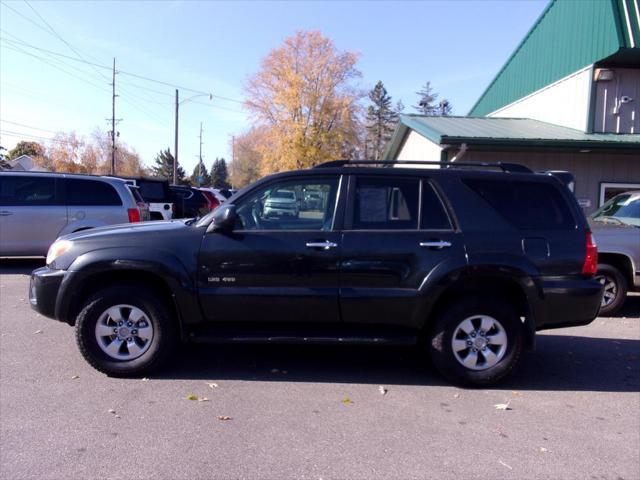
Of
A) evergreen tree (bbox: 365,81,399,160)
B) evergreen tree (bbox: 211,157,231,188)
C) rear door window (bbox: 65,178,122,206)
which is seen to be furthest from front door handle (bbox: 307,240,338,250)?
evergreen tree (bbox: 211,157,231,188)

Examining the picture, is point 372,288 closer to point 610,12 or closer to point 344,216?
point 344,216

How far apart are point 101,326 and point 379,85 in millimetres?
79217

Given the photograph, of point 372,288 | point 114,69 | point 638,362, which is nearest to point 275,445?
point 372,288

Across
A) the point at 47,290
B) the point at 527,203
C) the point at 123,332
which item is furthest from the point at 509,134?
the point at 47,290

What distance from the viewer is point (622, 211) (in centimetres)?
844

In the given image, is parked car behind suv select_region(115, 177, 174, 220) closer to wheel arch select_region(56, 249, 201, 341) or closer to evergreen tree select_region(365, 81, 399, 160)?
wheel arch select_region(56, 249, 201, 341)

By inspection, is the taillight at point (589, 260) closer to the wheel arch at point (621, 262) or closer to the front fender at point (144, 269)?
the wheel arch at point (621, 262)

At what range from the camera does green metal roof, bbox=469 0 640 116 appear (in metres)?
12.6

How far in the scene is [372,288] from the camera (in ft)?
15.1

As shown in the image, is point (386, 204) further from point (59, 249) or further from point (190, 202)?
point (190, 202)

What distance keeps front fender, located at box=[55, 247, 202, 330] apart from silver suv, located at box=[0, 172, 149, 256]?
222 inches

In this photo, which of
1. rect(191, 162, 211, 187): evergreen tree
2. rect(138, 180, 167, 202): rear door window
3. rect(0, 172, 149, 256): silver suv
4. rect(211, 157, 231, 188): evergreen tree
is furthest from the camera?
rect(211, 157, 231, 188): evergreen tree

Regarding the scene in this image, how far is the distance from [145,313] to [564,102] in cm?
1443

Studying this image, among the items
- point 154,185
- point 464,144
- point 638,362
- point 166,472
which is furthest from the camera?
point 154,185
